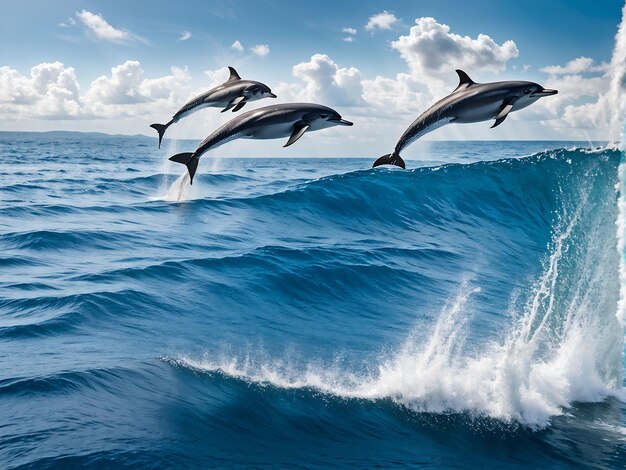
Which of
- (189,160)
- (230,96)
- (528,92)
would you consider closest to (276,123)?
(189,160)

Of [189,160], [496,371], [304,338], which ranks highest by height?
[189,160]

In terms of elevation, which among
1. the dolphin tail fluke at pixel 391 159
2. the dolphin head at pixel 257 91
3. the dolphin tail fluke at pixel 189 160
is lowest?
the dolphin tail fluke at pixel 189 160

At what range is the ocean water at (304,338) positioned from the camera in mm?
7879

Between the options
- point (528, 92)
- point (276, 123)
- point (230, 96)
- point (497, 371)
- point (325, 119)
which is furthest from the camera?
point (497, 371)

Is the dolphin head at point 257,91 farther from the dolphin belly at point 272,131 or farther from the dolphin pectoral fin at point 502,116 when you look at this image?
the dolphin pectoral fin at point 502,116

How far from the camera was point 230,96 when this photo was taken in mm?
4855

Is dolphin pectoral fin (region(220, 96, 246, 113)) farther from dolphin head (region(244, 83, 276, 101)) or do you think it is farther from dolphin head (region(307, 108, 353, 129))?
dolphin head (region(307, 108, 353, 129))

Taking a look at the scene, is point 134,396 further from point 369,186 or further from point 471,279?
Result: point 369,186

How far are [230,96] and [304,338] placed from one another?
8.14m

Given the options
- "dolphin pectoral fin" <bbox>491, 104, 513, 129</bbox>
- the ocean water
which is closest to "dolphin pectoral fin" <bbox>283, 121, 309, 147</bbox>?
"dolphin pectoral fin" <bbox>491, 104, 513, 129</bbox>

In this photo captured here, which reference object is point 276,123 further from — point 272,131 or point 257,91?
point 257,91

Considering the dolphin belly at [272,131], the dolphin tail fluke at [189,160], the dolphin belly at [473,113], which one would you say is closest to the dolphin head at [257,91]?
the dolphin tail fluke at [189,160]

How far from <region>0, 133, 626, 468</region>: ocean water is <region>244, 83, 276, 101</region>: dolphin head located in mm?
4146

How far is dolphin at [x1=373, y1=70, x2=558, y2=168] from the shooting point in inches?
126
